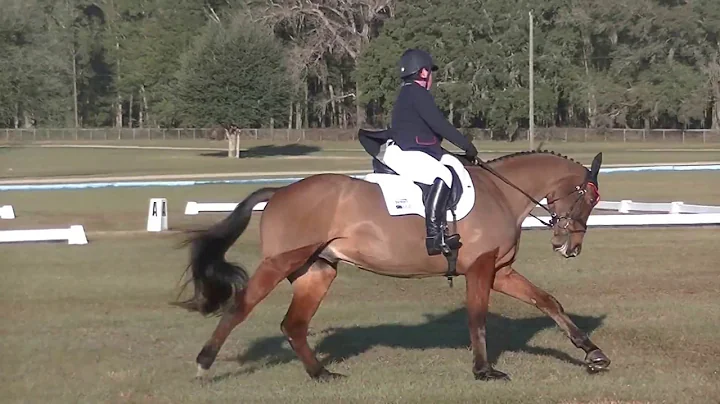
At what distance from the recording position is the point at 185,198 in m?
33.3

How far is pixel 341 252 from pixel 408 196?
2.58 feet

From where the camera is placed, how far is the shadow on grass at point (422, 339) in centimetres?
1000

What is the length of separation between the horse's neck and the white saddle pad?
1.98ft

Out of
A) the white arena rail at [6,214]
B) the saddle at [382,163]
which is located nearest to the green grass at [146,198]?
the white arena rail at [6,214]

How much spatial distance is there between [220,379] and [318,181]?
2001mm

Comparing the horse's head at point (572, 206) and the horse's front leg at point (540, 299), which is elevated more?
the horse's head at point (572, 206)

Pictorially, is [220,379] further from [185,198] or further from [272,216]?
[185,198]

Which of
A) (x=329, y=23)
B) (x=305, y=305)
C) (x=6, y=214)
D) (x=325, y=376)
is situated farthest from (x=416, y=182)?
(x=329, y=23)

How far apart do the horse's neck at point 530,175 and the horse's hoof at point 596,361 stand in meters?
1.39

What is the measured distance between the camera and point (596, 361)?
8.96 metres

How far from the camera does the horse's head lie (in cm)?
966

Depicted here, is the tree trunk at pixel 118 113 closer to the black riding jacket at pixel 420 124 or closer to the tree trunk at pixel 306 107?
the tree trunk at pixel 306 107

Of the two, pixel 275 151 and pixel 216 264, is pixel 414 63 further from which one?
pixel 275 151

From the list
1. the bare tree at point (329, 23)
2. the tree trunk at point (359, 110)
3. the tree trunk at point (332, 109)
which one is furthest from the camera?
the tree trunk at point (332, 109)
